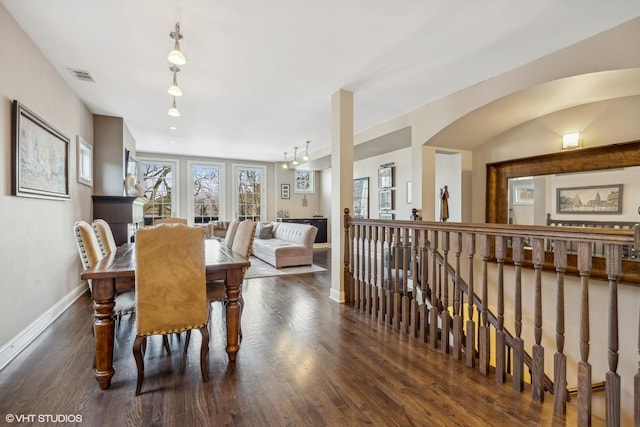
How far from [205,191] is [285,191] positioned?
234 centimetres

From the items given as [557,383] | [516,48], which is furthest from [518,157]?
[557,383]

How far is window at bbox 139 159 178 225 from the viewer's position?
8.08 meters

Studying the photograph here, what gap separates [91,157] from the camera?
4.54 meters

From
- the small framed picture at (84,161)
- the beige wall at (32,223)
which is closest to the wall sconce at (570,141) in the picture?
the beige wall at (32,223)

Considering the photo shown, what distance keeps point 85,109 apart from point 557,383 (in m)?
5.86

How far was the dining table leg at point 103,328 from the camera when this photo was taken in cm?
185

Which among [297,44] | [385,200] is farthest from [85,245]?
[385,200]

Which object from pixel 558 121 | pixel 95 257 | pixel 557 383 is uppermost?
pixel 558 121

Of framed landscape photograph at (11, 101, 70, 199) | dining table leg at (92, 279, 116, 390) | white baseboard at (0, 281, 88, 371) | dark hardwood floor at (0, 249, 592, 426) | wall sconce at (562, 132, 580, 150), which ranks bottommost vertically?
dark hardwood floor at (0, 249, 592, 426)

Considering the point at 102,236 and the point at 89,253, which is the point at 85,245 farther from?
the point at 102,236

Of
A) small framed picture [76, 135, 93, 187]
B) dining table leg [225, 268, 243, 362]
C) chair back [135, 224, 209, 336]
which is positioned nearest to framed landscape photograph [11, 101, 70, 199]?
small framed picture [76, 135, 93, 187]

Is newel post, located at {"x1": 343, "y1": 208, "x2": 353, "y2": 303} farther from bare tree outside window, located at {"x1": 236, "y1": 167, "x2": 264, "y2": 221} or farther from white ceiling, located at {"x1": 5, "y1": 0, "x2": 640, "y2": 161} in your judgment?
bare tree outside window, located at {"x1": 236, "y1": 167, "x2": 264, "y2": 221}

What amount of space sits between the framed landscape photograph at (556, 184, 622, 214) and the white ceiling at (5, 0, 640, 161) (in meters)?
1.67

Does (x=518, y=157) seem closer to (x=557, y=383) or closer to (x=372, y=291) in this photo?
(x=372, y=291)
